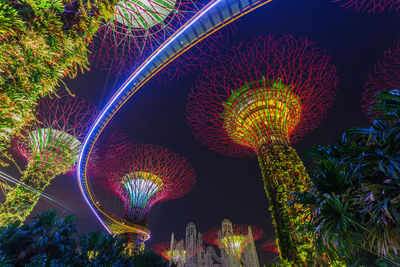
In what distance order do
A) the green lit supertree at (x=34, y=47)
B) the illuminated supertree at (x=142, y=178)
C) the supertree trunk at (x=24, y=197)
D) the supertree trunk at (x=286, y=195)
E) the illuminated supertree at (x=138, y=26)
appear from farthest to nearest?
the illuminated supertree at (x=142, y=178)
the supertree trunk at (x=24, y=197)
the supertree trunk at (x=286, y=195)
the illuminated supertree at (x=138, y=26)
the green lit supertree at (x=34, y=47)

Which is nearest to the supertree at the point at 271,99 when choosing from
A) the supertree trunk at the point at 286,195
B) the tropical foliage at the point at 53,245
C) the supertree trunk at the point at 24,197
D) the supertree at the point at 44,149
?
the supertree trunk at the point at 286,195

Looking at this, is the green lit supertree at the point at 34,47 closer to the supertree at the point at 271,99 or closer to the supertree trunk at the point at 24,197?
the supertree at the point at 271,99

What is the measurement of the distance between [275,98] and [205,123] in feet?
18.6

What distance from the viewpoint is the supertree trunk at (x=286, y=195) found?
29.6 feet

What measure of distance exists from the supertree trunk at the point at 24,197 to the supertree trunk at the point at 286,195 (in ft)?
46.1

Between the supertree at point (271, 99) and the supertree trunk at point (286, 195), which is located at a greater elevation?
the supertree at point (271, 99)

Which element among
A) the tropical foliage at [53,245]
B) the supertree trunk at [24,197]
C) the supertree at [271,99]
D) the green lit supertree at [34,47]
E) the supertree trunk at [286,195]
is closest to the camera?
the green lit supertree at [34,47]

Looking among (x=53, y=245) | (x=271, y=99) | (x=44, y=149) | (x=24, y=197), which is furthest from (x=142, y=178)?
(x=271, y=99)

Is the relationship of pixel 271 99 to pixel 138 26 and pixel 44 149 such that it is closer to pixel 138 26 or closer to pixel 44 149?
pixel 138 26

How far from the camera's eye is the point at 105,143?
18.4 m

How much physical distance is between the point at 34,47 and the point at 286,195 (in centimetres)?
1144

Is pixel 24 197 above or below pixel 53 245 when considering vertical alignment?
above

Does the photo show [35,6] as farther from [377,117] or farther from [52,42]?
[377,117]

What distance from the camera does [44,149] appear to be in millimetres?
13586
